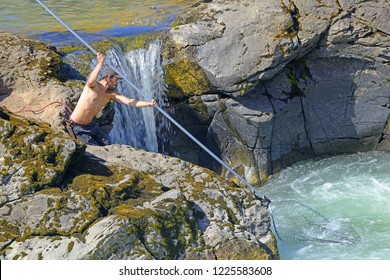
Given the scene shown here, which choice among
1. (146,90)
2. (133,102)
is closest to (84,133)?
(133,102)

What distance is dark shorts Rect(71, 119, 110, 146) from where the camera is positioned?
1069 centimetres

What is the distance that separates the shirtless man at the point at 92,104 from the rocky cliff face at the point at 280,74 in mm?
2992

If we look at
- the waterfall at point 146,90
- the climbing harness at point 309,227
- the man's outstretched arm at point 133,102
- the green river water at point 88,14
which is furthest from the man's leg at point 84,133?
the green river water at point 88,14

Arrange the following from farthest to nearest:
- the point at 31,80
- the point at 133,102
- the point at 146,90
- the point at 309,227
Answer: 1. the point at 146,90
2. the point at 31,80
3. the point at 309,227
4. the point at 133,102

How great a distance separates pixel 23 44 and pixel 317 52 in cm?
565

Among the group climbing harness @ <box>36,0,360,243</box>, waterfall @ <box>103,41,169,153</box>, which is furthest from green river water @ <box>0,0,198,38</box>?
climbing harness @ <box>36,0,360,243</box>

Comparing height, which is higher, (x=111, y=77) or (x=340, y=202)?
(x=111, y=77)

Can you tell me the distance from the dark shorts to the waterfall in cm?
274

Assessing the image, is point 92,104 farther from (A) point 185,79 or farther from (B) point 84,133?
(A) point 185,79

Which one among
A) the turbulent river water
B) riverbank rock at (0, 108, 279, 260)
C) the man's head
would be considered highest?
the man's head

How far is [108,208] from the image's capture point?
8.42 m

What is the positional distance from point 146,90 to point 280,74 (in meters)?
2.77

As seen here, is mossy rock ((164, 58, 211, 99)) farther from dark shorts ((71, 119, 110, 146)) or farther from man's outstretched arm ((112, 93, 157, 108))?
dark shorts ((71, 119, 110, 146))

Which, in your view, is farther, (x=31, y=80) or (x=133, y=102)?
(x=31, y=80)
